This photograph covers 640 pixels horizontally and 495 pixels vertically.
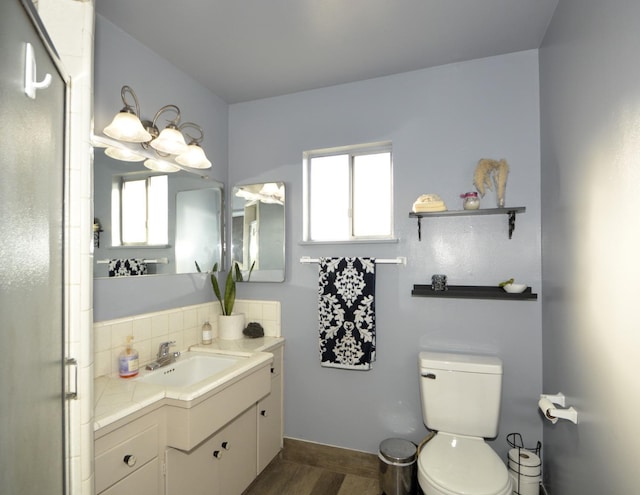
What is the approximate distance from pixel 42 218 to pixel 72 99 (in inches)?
16.2

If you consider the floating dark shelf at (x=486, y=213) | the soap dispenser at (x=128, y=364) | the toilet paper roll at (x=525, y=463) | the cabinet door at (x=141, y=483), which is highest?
the floating dark shelf at (x=486, y=213)

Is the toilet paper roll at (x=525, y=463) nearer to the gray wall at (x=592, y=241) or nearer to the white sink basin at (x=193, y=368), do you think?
the gray wall at (x=592, y=241)

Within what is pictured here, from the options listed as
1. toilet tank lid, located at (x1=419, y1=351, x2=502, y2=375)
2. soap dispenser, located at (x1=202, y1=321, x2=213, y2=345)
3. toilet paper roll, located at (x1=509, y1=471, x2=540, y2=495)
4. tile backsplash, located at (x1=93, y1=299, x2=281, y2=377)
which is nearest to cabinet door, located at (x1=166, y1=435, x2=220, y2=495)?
tile backsplash, located at (x1=93, y1=299, x2=281, y2=377)

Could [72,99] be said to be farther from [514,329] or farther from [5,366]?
[514,329]

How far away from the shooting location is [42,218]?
834 millimetres

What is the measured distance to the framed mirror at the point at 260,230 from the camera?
2416 millimetres

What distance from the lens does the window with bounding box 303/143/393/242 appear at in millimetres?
2312

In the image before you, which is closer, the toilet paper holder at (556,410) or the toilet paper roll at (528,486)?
the toilet paper holder at (556,410)

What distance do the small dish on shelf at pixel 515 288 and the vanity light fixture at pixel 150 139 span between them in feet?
6.01

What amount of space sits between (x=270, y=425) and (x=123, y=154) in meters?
1.80

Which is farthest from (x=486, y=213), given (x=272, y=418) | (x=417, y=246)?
(x=272, y=418)

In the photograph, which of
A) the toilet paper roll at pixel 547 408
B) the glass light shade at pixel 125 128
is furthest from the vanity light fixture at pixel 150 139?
the toilet paper roll at pixel 547 408

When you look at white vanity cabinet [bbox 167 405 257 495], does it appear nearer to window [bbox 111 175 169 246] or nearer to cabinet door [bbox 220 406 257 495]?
cabinet door [bbox 220 406 257 495]

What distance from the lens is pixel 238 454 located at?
6.03ft
